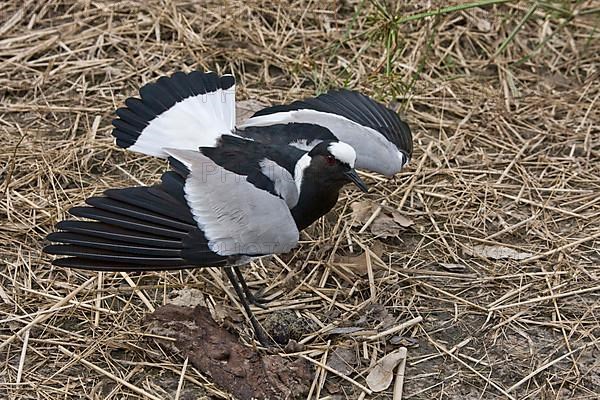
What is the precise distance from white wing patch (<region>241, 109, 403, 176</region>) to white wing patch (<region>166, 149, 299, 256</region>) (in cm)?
62

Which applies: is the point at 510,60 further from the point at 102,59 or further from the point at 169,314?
the point at 169,314

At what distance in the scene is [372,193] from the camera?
15.7ft

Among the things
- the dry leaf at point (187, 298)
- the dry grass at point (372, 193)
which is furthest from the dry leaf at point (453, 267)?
the dry leaf at point (187, 298)

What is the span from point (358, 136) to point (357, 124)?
16 cm

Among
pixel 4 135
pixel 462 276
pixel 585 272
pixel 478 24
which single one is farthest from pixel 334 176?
pixel 478 24

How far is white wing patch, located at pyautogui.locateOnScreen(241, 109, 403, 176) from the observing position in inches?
166

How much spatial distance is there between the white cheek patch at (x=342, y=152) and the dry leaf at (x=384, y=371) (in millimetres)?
812

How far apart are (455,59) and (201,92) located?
2.05 m

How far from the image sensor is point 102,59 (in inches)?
218

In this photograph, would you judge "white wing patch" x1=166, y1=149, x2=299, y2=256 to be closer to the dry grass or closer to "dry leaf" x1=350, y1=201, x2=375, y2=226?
the dry grass

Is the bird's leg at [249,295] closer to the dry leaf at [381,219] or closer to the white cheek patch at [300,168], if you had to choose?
the white cheek patch at [300,168]

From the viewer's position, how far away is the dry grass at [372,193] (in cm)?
374

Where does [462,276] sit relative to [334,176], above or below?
below

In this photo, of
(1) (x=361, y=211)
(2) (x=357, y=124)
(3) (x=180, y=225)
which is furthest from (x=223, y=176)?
(1) (x=361, y=211)
